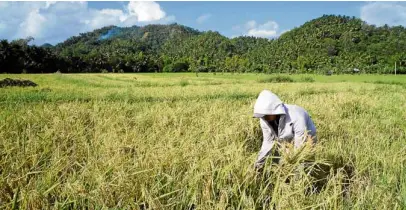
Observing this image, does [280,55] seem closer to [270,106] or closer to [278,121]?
[278,121]

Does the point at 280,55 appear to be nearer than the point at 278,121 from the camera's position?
No

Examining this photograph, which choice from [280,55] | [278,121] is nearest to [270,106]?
[278,121]

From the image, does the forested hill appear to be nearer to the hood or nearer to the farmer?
the farmer

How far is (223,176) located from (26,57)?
58.0m

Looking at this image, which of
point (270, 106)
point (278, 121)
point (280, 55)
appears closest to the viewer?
point (270, 106)

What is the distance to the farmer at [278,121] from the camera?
3.39 m

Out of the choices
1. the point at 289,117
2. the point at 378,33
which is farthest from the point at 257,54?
the point at 289,117

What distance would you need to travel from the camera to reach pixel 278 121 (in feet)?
12.2

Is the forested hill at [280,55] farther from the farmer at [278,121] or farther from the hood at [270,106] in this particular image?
the hood at [270,106]

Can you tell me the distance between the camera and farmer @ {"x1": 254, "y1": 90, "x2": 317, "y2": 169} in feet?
11.1

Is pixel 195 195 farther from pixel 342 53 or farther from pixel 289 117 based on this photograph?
pixel 342 53

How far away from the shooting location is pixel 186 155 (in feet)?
10.3

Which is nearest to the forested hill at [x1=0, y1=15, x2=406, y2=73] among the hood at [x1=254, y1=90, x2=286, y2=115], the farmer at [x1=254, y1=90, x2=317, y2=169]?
the farmer at [x1=254, y1=90, x2=317, y2=169]

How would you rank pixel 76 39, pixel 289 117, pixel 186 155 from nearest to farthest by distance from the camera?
pixel 186 155 → pixel 289 117 → pixel 76 39
